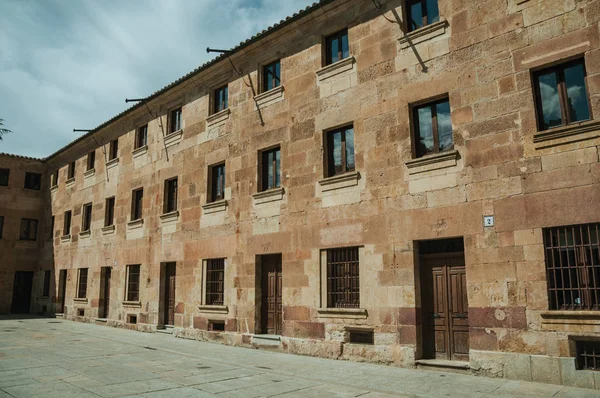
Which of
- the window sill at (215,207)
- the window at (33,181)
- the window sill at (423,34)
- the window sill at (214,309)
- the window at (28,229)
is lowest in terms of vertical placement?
the window sill at (214,309)

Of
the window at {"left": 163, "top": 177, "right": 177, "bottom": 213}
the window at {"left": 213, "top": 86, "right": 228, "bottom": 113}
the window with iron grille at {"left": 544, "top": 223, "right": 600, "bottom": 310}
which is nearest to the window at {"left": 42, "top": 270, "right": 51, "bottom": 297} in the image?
the window at {"left": 163, "top": 177, "right": 177, "bottom": 213}

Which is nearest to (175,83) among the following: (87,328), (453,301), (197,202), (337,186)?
(197,202)

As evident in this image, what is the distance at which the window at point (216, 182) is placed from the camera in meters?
15.5

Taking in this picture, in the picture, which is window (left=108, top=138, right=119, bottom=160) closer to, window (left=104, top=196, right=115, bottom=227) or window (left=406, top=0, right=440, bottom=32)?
window (left=104, top=196, right=115, bottom=227)

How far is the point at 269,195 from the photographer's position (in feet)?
44.0

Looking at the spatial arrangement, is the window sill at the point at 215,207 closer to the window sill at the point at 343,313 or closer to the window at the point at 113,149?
the window sill at the point at 343,313

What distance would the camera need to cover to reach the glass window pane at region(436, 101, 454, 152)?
33.6 feet

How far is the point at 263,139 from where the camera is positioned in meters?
14.0

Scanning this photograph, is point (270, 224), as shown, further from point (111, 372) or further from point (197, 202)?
point (111, 372)

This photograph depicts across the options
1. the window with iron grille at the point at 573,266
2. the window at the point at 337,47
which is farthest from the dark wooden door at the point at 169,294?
the window with iron grille at the point at 573,266

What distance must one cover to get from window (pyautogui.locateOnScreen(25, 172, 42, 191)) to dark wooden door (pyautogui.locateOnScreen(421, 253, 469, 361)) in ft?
85.2

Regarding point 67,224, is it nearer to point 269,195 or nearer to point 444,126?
point 269,195

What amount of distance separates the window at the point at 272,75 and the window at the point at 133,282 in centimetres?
941

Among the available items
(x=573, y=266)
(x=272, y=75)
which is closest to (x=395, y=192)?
(x=573, y=266)
